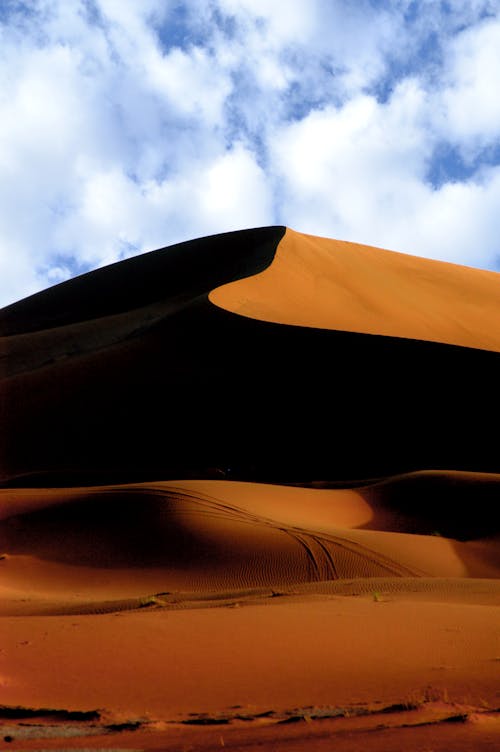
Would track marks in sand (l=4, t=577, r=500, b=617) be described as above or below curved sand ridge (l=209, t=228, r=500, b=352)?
below

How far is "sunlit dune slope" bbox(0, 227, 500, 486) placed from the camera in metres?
17.5

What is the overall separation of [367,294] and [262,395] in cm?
1065

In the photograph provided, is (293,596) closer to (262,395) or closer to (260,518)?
(260,518)

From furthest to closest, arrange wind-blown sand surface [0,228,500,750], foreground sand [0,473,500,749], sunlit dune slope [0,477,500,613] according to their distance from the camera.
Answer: sunlit dune slope [0,477,500,613]
wind-blown sand surface [0,228,500,750]
foreground sand [0,473,500,749]

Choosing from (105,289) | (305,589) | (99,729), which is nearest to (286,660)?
(99,729)

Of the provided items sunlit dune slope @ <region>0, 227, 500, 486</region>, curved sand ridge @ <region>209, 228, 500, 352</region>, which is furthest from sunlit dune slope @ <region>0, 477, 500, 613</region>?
curved sand ridge @ <region>209, 228, 500, 352</region>

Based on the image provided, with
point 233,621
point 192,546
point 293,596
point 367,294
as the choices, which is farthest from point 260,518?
point 367,294

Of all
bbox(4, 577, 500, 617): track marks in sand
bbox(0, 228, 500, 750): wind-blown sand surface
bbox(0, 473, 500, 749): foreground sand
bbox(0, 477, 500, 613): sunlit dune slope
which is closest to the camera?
Result: bbox(0, 473, 500, 749): foreground sand

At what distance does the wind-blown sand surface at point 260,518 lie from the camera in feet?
10.8

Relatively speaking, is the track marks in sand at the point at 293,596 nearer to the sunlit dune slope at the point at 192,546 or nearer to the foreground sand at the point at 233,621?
the foreground sand at the point at 233,621

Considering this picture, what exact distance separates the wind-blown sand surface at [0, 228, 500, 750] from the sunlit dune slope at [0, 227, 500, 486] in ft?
0.24

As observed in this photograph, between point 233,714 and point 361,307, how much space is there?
78.8 feet

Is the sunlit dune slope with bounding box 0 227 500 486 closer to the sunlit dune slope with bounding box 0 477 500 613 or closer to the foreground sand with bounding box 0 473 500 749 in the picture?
the sunlit dune slope with bounding box 0 477 500 613

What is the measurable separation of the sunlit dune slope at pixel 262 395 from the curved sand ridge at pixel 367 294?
121 mm
